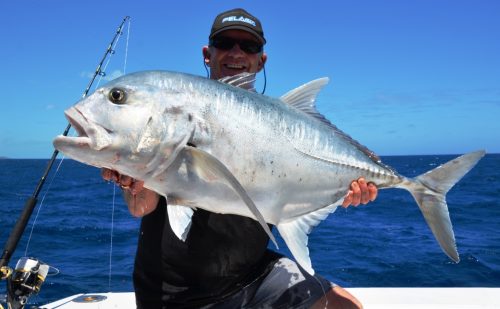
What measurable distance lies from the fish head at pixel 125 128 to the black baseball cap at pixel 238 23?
1606 mm

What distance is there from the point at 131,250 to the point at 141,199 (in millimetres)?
6738

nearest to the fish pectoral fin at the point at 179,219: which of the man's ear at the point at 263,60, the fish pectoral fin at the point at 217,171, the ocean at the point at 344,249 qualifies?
the fish pectoral fin at the point at 217,171

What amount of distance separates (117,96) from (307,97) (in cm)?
122

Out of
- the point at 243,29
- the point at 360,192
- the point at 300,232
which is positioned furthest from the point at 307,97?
the point at 243,29

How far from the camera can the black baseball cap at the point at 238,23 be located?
3725mm

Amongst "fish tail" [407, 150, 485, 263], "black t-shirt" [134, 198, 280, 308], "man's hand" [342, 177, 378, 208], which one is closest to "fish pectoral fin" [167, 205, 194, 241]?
"black t-shirt" [134, 198, 280, 308]

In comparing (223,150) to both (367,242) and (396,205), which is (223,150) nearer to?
(367,242)

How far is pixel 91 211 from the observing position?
16.5 metres

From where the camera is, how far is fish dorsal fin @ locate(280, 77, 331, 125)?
2.87m

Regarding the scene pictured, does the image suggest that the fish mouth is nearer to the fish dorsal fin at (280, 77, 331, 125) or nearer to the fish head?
the fish head

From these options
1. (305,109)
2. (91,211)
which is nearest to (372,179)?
(305,109)

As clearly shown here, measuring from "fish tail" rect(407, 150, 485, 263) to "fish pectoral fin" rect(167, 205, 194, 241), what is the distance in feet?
5.77

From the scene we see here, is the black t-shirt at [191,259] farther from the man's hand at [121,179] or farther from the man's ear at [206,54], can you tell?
the man's ear at [206,54]

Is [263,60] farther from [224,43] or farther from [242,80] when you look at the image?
[242,80]
